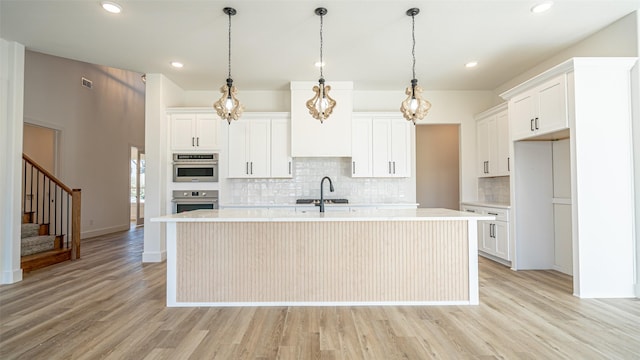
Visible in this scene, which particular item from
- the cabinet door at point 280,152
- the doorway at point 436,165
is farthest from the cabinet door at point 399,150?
the doorway at point 436,165

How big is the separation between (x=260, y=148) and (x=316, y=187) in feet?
3.66

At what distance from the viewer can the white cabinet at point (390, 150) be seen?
17.3 feet

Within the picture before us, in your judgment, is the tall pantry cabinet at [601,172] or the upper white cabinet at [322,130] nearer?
the tall pantry cabinet at [601,172]

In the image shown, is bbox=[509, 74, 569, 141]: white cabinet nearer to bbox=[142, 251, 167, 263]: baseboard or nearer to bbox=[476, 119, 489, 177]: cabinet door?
bbox=[476, 119, 489, 177]: cabinet door

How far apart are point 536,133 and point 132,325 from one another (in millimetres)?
4483

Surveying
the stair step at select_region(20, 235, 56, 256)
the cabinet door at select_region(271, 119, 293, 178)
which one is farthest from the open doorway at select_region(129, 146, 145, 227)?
the cabinet door at select_region(271, 119, 293, 178)

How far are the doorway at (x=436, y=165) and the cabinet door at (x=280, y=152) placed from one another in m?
3.60

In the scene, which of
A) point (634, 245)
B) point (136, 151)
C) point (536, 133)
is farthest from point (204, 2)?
point (136, 151)

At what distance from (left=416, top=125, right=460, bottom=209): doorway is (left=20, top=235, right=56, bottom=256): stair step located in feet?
22.5

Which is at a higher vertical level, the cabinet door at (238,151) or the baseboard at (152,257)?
the cabinet door at (238,151)

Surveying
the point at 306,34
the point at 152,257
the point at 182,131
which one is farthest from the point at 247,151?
the point at 306,34

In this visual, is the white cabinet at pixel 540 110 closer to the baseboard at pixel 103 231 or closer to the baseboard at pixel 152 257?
the baseboard at pixel 152 257

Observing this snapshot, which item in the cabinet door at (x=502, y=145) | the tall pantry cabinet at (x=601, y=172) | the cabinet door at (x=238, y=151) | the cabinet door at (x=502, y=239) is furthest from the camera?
the cabinet door at (x=238, y=151)

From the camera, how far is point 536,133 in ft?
12.5
